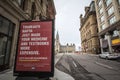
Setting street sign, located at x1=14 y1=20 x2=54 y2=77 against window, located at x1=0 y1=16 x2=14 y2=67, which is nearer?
street sign, located at x1=14 y1=20 x2=54 y2=77

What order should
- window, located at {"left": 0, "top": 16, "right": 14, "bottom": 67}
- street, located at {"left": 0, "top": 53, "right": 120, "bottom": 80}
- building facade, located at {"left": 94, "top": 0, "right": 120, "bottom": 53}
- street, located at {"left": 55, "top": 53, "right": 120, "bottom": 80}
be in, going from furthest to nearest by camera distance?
building facade, located at {"left": 94, "top": 0, "right": 120, "bottom": 53} → window, located at {"left": 0, "top": 16, "right": 14, "bottom": 67} → street, located at {"left": 55, "top": 53, "right": 120, "bottom": 80} → street, located at {"left": 0, "top": 53, "right": 120, "bottom": 80}

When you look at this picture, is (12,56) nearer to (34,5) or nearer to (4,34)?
(4,34)

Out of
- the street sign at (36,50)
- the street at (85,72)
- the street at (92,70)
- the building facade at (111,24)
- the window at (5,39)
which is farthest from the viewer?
the building facade at (111,24)

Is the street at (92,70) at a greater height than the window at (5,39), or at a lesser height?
lesser

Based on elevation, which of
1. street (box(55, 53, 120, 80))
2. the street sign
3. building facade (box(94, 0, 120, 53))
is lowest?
street (box(55, 53, 120, 80))

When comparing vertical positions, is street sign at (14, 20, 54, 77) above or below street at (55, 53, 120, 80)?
above

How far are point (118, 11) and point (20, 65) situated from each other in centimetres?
2931

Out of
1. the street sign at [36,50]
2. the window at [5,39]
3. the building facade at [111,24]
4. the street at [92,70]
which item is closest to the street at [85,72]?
the street at [92,70]

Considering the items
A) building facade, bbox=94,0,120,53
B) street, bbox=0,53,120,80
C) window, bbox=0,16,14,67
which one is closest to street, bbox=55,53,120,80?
street, bbox=0,53,120,80

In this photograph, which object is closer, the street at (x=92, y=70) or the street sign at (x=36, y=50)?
the street sign at (x=36, y=50)

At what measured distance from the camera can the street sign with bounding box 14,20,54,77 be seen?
3467 millimetres

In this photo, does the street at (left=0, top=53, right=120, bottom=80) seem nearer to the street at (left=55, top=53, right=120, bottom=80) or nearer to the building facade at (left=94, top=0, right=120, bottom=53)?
the street at (left=55, top=53, right=120, bottom=80)

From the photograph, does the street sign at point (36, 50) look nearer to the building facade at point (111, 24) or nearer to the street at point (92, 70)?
A: the street at point (92, 70)

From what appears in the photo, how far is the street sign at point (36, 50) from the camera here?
3.47 meters
